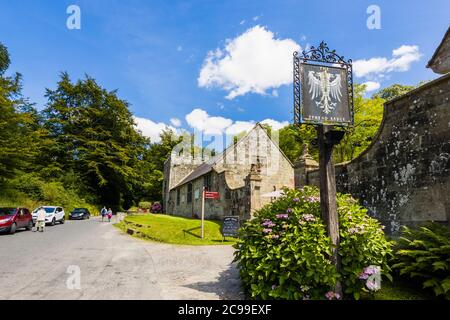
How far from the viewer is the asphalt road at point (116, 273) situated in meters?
6.05

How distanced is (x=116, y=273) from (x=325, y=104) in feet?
22.5

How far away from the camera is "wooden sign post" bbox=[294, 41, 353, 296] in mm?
5598

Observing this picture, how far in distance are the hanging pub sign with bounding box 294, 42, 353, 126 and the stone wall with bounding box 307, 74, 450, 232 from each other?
89.5 inches

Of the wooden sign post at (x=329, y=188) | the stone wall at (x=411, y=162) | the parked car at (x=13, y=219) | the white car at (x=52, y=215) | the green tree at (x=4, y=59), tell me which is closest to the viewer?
the wooden sign post at (x=329, y=188)

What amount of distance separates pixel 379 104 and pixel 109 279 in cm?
2625

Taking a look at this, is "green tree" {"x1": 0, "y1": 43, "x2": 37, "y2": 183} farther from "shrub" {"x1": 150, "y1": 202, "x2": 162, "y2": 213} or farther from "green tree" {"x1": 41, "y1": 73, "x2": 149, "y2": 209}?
"shrub" {"x1": 150, "y1": 202, "x2": 162, "y2": 213}

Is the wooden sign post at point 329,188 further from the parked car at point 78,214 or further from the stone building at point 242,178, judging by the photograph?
the parked car at point 78,214

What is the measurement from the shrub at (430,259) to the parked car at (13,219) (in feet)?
67.1

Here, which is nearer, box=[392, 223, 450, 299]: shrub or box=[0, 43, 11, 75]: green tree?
box=[392, 223, 450, 299]: shrub

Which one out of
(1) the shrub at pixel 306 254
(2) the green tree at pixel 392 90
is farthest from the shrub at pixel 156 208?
(1) the shrub at pixel 306 254

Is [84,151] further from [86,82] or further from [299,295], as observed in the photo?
[299,295]

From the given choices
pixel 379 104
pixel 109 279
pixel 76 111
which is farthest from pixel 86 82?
pixel 109 279

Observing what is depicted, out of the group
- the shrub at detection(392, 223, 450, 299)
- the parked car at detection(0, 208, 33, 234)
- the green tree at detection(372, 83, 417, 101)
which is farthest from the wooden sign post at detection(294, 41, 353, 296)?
the green tree at detection(372, 83, 417, 101)

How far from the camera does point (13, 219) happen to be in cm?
1819
